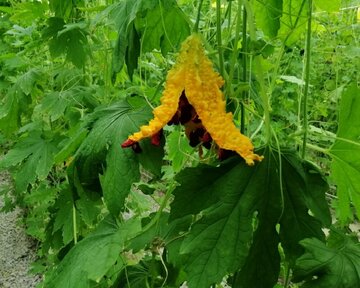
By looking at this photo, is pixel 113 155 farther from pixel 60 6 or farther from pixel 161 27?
pixel 60 6

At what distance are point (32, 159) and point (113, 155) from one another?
2.96 feet

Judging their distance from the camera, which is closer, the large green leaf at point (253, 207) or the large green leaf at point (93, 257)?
the large green leaf at point (253, 207)

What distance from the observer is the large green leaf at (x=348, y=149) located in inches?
33.8

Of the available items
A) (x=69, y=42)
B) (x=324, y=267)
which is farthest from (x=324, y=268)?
(x=69, y=42)

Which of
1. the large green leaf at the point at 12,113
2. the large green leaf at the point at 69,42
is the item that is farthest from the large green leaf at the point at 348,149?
the large green leaf at the point at 12,113

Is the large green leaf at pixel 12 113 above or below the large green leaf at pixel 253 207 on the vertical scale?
below

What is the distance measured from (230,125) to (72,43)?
95 centimetres

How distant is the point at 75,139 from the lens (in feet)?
3.18

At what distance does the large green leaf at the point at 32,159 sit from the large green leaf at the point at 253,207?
3.06ft

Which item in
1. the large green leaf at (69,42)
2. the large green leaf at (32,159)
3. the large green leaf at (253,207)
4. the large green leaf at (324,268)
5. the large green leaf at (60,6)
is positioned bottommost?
the large green leaf at (32,159)

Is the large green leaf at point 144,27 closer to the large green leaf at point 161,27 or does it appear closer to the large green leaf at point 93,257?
the large green leaf at point 161,27

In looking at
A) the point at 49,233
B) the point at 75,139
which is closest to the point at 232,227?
the point at 75,139

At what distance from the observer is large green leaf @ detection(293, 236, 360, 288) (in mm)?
771

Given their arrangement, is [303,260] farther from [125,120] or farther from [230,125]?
[125,120]
